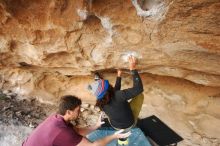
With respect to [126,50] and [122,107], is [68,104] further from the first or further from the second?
[126,50]

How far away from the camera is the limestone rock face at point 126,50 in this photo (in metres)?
3.28

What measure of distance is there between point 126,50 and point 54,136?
4.81ft

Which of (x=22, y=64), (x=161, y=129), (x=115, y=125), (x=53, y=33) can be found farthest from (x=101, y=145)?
(x=22, y=64)

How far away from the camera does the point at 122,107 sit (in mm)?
3553

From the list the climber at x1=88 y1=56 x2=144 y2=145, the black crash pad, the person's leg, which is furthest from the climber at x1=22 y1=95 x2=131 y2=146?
→ the black crash pad

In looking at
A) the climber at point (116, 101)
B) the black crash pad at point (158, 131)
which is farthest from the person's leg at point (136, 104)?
the black crash pad at point (158, 131)

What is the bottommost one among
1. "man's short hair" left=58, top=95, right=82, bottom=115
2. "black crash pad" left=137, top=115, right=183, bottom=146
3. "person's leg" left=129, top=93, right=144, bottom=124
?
"black crash pad" left=137, top=115, right=183, bottom=146

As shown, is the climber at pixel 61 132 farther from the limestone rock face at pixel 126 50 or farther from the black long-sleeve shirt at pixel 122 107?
the limestone rock face at pixel 126 50

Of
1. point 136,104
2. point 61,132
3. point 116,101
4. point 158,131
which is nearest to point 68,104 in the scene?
point 61,132

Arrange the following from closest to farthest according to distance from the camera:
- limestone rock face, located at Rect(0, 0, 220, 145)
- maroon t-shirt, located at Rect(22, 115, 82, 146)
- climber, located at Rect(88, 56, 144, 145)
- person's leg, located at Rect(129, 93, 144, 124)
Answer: maroon t-shirt, located at Rect(22, 115, 82, 146)
limestone rock face, located at Rect(0, 0, 220, 145)
climber, located at Rect(88, 56, 144, 145)
person's leg, located at Rect(129, 93, 144, 124)

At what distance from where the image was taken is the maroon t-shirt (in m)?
2.95

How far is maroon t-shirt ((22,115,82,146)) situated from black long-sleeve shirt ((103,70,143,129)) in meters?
0.59

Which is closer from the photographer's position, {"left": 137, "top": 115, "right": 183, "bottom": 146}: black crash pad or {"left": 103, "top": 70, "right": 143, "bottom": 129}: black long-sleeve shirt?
{"left": 103, "top": 70, "right": 143, "bottom": 129}: black long-sleeve shirt

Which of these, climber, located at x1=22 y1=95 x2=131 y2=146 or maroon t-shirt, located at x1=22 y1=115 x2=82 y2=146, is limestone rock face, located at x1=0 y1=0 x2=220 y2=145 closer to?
climber, located at x1=22 y1=95 x2=131 y2=146
